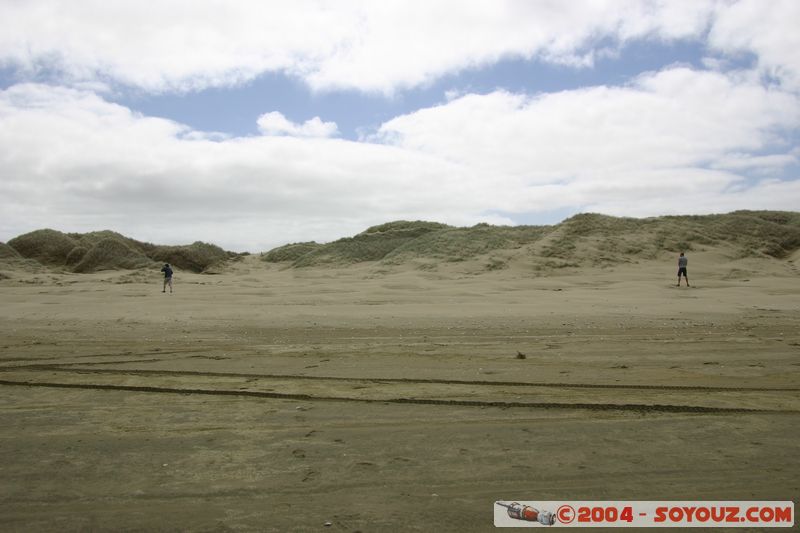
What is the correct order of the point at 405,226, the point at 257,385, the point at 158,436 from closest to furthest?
the point at 158,436
the point at 257,385
the point at 405,226

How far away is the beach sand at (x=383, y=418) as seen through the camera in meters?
2.94

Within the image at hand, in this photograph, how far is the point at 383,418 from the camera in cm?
424

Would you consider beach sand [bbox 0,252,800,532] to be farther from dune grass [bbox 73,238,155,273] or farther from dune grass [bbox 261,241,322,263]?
dune grass [bbox 261,241,322,263]

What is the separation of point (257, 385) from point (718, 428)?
3.74 meters

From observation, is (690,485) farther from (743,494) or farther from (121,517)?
(121,517)

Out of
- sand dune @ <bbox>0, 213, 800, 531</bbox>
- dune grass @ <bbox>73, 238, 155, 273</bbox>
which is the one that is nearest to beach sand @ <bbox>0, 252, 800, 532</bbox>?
sand dune @ <bbox>0, 213, 800, 531</bbox>

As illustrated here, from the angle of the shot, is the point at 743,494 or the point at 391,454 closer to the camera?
the point at 743,494

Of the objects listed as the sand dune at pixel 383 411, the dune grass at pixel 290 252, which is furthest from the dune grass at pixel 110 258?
the sand dune at pixel 383 411

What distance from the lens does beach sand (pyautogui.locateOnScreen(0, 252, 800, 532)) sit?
2936 millimetres

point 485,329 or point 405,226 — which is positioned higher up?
point 405,226

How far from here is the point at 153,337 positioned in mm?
8680

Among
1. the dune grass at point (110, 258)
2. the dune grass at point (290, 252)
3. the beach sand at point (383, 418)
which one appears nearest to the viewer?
the beach sand at point (383, 418)

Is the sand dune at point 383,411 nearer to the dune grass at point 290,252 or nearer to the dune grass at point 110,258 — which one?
the dune grass at point 110,258

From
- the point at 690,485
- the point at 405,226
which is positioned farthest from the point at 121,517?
the point at 405,226
